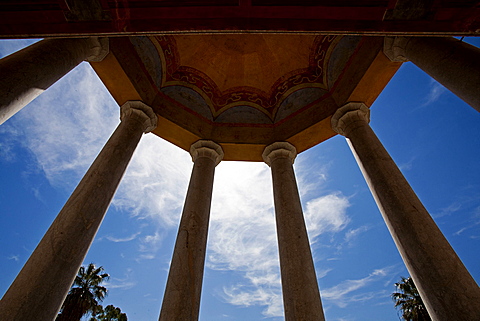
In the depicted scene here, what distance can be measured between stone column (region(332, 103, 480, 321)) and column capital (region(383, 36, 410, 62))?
2978mm

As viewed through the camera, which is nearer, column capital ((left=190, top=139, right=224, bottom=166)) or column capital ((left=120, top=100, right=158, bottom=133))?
column capital ((left=120, top=100, right=158, bottom=133))

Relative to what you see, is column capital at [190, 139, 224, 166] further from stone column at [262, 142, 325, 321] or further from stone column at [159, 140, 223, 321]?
stone column at [262, 142, 325, 321]

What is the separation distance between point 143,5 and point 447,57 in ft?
25.8

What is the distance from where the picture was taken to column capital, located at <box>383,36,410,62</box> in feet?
31.9

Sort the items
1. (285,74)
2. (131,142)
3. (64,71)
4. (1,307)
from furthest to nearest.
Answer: (285,74) < (131,142) < (64,71) < (1,307)

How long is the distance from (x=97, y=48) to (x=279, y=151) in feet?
29.1

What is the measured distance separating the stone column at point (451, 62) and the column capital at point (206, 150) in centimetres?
879

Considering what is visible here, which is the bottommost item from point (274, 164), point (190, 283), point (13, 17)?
point (190, 283)

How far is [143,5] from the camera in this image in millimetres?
6488

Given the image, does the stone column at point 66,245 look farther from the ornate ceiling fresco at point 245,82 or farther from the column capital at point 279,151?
the column capital at point 279,151

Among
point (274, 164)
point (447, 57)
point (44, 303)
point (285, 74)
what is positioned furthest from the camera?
point (285, 74)

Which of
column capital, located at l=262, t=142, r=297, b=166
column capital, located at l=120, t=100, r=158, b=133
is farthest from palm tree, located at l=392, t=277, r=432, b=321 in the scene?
column capital, located at l=120, t=100, r=158, b=133

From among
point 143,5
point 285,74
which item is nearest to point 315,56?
point 285,74

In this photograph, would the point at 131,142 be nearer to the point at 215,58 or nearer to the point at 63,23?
the point at 63,23
